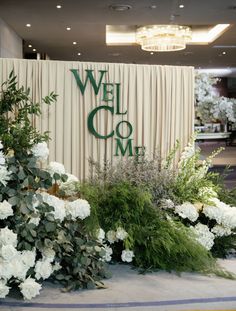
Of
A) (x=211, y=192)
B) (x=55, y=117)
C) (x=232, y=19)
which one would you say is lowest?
(x=211, y=192)

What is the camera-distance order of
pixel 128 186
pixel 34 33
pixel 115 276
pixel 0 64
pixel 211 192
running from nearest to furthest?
pixel 115 276, pixel 128 186, pixel 211 192, pixel 0 64, pixel 34 33

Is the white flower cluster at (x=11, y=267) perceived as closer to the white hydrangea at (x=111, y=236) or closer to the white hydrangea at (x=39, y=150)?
the white hydrangea at (x=39, y=150)

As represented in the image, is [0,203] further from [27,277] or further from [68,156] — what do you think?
[68,156]

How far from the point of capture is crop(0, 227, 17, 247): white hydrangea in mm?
2455

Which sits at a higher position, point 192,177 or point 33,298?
point 192,177

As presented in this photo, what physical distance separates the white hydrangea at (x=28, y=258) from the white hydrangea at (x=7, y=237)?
0.41 feet

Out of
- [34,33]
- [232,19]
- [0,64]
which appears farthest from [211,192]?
[34,33]

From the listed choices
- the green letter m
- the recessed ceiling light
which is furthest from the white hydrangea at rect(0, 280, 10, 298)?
the recessed ceiling light

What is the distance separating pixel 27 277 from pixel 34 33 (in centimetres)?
1346

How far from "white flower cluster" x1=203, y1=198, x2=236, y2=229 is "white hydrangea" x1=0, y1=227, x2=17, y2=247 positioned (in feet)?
4.37

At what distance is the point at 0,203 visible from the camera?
98.5 inches

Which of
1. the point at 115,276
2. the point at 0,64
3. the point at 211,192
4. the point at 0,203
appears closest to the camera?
the point at 0,203

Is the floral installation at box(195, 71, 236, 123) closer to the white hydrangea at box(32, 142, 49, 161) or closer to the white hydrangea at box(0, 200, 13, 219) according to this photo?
the white hydrangea at box(32, 142, 49, 161)

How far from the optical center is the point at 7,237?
8.07 ft
